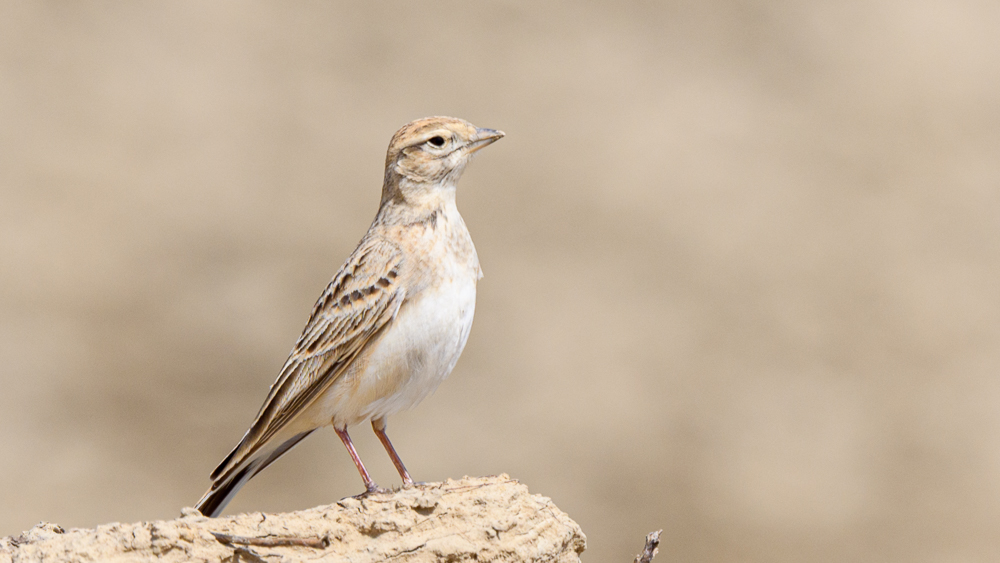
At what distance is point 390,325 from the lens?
16.0ft

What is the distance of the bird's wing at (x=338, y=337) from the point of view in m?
4.88

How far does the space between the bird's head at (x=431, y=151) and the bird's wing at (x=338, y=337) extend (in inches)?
14.2

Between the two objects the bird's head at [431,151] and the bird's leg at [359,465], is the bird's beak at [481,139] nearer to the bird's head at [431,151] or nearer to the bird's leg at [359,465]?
the bird's head at [431,151]

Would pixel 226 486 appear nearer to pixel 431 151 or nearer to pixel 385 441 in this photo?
pixel 385 441

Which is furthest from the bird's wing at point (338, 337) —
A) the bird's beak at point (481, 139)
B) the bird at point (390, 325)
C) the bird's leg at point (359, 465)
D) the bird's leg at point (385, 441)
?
the bird's beak at point (481, 139)

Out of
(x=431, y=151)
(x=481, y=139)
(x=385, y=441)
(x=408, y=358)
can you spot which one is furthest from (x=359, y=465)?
(x=481, y=139)

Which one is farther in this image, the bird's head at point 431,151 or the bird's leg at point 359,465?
the bird's head at point 431,151

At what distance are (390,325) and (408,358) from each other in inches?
7.4

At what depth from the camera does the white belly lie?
483 cm

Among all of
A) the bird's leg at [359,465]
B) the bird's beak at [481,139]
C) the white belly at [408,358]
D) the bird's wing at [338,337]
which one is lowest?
the bird's leg at [359,465]

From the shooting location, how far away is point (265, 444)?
4902 mm

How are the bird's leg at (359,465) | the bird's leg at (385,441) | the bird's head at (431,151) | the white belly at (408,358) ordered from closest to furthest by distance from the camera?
the bird's leg at (359,465)
the white belly at (408,358)
the bird's leg at (385,441)
the bird's head at (431,151)

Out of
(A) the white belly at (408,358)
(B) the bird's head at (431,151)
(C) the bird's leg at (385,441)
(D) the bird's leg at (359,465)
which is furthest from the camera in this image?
(B) the bird's head at (431,151)

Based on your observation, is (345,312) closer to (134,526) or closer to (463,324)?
(463,324)
